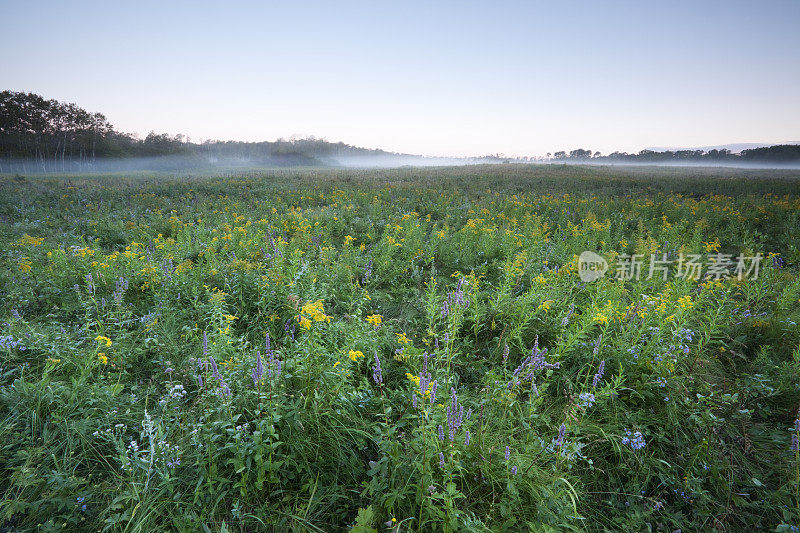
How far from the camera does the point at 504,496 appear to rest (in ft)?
7.23

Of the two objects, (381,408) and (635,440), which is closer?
(635,440)

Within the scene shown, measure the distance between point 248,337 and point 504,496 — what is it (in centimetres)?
334

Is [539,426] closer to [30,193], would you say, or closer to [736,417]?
[736,417]

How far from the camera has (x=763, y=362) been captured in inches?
151

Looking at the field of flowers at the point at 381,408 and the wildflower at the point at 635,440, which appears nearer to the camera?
the field of flowers at the point at 381,408

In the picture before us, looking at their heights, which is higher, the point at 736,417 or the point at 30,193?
the point at 30,193

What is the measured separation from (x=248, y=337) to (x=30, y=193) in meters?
17.3

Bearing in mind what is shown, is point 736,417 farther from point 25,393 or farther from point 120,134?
point 120,134

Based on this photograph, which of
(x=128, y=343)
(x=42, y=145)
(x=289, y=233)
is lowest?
(x=128, y=343)

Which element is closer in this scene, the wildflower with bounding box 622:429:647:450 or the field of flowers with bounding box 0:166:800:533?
the field of flowers with bounding box 0:166:800:533

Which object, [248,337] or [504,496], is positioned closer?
[504,496]

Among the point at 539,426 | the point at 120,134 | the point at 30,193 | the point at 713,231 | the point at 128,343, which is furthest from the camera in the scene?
the point at 120,134

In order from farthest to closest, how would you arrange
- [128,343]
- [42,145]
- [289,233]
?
[42,145] → [289,233] → [128,343]

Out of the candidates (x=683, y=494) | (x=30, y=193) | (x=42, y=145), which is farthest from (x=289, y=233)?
(x=42, y=145)
